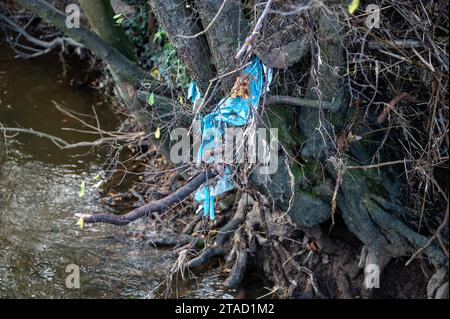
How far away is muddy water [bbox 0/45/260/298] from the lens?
589cm

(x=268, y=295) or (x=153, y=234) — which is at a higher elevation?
(x=153, y=234)

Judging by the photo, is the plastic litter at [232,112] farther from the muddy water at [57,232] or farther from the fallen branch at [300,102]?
the muddy water at [57,232]

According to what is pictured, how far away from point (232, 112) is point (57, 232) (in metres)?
2.44

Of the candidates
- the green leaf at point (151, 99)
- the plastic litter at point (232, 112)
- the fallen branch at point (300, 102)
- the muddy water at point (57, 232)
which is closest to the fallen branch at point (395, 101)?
the fallen branch at point (300, 102)

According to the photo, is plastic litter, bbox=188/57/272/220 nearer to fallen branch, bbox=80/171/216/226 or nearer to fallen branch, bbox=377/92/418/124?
fallen branch, bbox=80/171/216/226

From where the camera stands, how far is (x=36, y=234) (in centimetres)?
639

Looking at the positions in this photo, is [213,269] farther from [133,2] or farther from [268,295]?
[133,2]

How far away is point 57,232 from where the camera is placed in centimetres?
645

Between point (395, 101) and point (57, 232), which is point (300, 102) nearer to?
point (395, 101)

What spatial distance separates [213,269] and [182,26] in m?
2.43

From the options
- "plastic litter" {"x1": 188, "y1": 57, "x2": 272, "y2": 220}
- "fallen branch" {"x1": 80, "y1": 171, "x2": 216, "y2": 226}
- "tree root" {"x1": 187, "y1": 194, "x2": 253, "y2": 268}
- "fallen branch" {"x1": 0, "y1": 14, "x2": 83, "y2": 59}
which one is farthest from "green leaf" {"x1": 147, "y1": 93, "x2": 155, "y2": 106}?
"fallen branch" {"x1": 0, "y1": 14, "x2": 83, "y2": 59}

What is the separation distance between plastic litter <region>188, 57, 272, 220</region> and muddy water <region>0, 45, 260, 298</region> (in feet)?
4.19

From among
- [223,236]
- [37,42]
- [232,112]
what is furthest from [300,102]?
[37,42]
